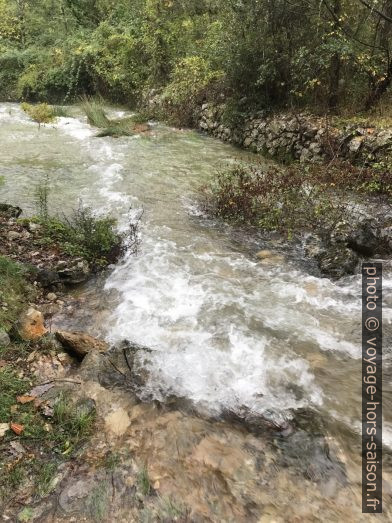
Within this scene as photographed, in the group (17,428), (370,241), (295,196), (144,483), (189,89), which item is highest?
(189,89)

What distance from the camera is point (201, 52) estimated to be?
1324 cm

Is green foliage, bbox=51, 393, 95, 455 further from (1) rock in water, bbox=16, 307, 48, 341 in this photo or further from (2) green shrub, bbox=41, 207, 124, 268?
(2) green shrub, bbox=41, 207, 124, 268

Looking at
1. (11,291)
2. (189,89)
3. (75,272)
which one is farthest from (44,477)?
(189,89)

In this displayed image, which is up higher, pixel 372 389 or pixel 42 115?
pixel 42 115

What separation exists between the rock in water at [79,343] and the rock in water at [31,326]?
0.20 m

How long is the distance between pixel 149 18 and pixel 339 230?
14393 mm

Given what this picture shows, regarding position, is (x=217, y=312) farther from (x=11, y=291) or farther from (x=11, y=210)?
(x=11, y=210)

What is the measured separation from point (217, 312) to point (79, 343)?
1.55 metres

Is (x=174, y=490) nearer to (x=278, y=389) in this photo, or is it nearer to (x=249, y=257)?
(x=278, y=389)

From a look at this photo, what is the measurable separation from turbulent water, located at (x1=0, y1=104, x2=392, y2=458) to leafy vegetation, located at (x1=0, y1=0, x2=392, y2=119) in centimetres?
332

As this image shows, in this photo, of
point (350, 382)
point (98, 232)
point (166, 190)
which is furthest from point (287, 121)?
point (350, 382)

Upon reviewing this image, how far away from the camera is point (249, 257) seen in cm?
556

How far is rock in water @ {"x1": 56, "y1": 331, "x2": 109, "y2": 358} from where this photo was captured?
3.62m

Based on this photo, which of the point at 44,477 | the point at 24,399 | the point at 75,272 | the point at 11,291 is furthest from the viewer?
the point at 75,272
